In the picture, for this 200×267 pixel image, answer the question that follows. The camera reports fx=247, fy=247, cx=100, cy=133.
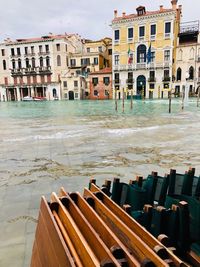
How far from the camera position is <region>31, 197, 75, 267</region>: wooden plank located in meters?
1.28

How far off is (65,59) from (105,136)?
43589 millimetres

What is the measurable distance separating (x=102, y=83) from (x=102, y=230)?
152 ft

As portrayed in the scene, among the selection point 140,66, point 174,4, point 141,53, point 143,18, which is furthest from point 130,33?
point 174,4

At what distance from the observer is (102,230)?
148cm

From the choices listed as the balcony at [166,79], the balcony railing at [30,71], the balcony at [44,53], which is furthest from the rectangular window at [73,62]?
the balcony at [166,79]

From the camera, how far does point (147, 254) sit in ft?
3.90

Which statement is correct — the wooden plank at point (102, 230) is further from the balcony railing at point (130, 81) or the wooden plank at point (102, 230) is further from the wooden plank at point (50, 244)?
the balcony railing at point (130, 81)

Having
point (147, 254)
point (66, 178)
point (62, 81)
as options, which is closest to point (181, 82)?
point (62, 81)

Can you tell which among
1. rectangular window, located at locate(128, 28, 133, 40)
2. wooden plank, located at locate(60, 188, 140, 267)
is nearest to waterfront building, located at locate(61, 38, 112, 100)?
rectangular window, located at locate(128, 28, 133, 40)

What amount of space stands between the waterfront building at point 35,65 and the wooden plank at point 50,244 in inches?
1981

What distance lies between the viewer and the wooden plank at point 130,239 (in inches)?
45.4

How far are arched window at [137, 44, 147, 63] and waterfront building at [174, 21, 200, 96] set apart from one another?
18.4 feet

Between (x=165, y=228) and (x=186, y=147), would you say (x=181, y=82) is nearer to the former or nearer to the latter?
(x=186, y=147)

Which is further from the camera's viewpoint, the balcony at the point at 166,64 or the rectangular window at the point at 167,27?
the balcony at the point at 166,64
